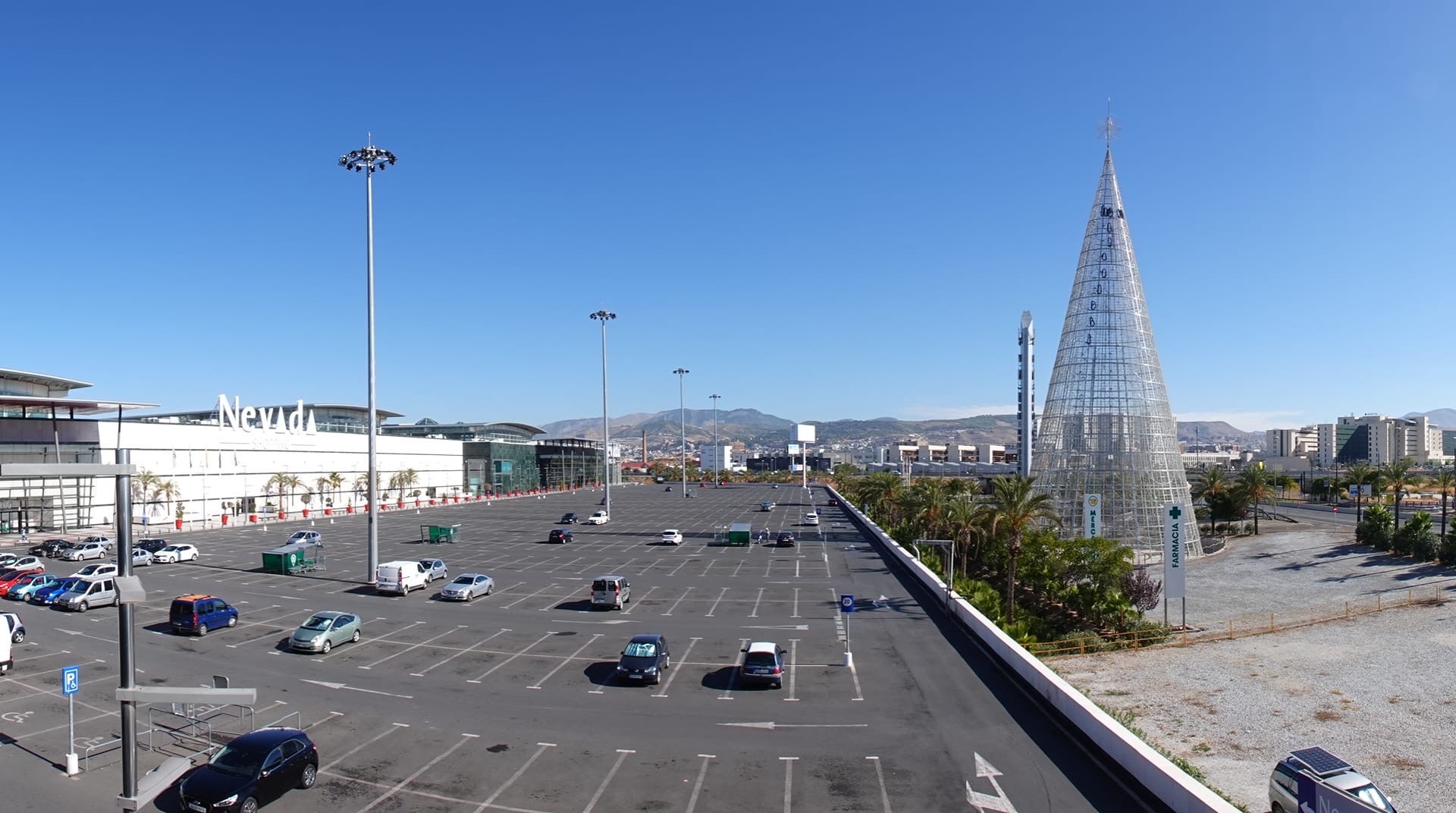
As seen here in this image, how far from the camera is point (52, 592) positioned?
3525 centimetres

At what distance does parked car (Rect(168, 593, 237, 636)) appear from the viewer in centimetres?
2908

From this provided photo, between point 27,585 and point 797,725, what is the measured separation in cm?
3751

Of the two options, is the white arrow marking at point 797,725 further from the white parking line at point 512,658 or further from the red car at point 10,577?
the red car at point 10,577

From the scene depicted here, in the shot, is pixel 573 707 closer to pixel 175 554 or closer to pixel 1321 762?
pixel 1321 762

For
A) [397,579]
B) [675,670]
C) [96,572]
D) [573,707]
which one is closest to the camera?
[573,707]

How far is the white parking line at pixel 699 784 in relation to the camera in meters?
15.0

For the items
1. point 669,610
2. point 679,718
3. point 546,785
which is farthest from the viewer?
point 669,610

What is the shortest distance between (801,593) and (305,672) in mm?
21750

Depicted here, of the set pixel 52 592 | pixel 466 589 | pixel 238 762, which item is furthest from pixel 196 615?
pixel 238 762

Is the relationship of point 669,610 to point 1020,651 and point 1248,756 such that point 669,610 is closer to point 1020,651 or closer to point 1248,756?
point 1020,651

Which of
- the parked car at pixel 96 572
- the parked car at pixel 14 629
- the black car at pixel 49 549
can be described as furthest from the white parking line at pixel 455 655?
the black car at pixel 49 549

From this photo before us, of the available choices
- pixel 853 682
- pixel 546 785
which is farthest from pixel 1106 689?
pixel 546 785

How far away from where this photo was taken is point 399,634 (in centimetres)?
2952

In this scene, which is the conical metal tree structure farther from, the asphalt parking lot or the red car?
the red car
